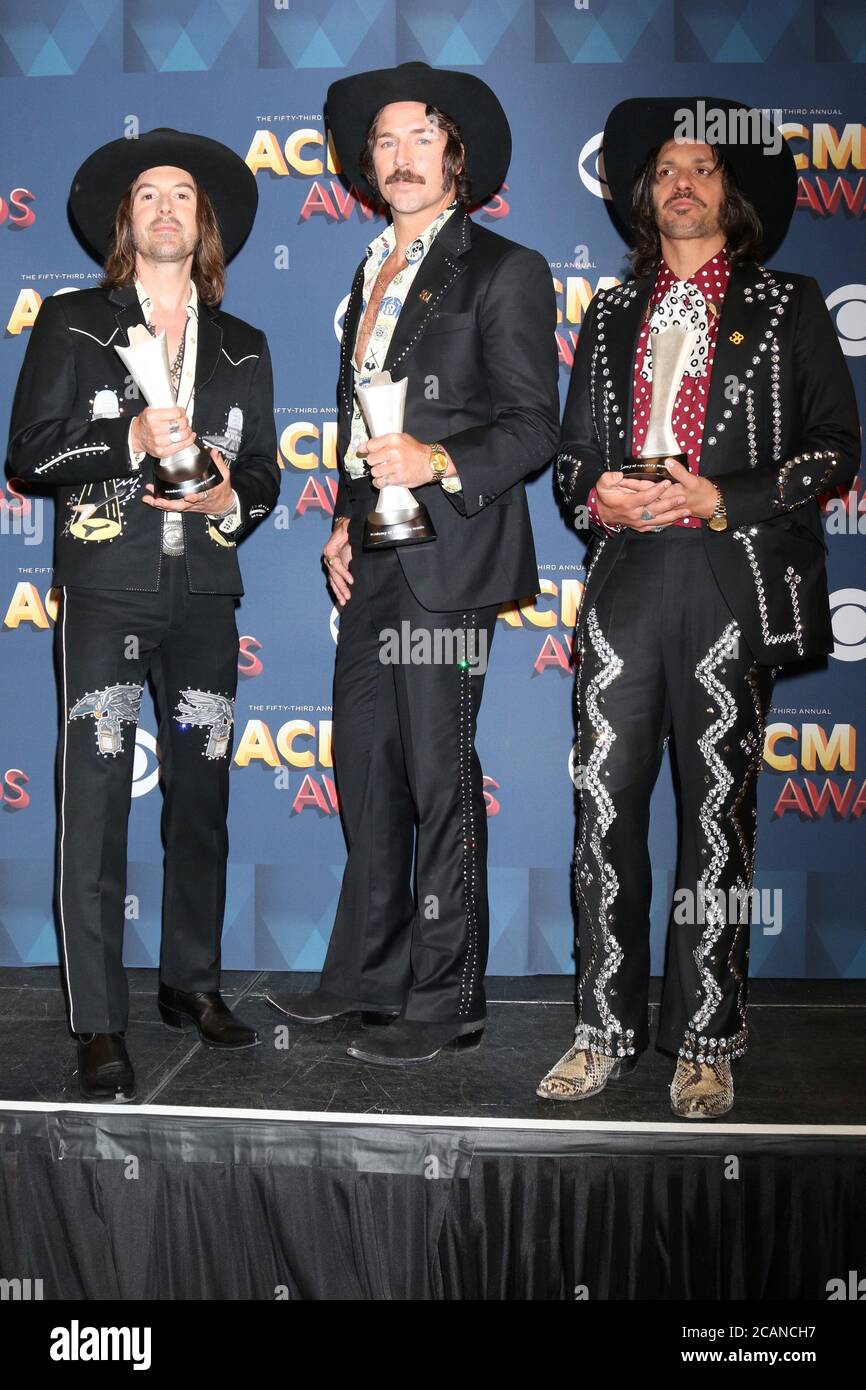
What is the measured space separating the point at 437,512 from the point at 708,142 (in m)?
1.11

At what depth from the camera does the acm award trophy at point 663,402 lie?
242 cm

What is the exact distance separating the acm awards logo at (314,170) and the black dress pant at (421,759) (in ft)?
3.68

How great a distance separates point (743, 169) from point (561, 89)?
84cm

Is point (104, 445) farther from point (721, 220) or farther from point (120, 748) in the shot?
point (721, 220)

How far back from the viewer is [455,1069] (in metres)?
2.90

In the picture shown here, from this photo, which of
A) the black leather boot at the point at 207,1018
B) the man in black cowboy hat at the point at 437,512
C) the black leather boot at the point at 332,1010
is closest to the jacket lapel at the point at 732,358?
the man in black cowboy hat at the point at 437,512

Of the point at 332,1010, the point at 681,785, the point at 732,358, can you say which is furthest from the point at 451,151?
the point at 332,1010

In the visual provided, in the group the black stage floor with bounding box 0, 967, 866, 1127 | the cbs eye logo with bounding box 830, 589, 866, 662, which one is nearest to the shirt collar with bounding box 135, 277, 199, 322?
the black stage floor with bounding box 0, 967, 866, 1127

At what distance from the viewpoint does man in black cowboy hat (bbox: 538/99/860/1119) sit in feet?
8.65

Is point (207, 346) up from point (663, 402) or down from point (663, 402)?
up

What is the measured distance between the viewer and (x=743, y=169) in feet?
9.96

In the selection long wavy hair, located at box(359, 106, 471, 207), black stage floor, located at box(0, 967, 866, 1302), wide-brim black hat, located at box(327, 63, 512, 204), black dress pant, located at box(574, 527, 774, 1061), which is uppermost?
wide-brim black hat, located at box(327, 63, 512, 204)

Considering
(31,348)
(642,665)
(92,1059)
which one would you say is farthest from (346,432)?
(92,1059)

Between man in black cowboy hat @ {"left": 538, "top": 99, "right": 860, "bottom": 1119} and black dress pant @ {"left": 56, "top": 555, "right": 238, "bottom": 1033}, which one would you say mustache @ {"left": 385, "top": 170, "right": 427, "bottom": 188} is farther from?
black dress pant @ {"left": 56, "top": 555, "right": 238, "bottom": 1033}
